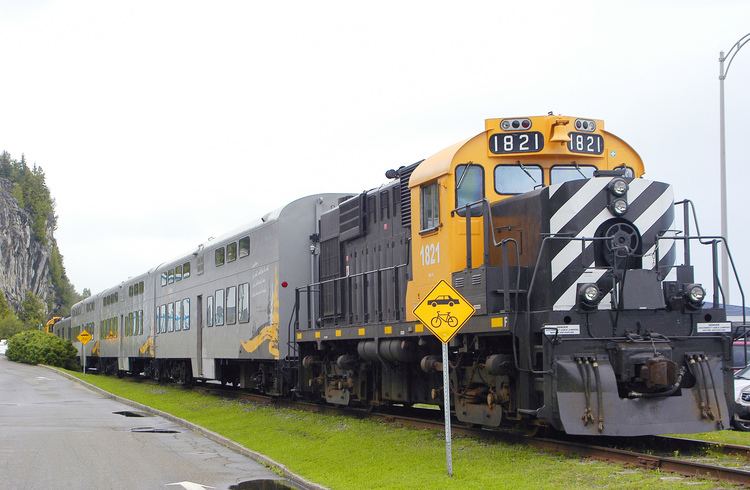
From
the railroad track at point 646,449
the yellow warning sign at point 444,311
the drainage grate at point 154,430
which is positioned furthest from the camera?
the drainage grate at point 154,430

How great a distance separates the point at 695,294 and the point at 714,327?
0.49 meters

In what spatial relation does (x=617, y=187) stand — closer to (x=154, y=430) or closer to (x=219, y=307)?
(x=154, y=430)

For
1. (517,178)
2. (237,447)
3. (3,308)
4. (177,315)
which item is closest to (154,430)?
(237,447)

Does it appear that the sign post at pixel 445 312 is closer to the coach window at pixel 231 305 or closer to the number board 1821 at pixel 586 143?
the number board 1821 at pixel 586 143

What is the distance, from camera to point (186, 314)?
27.2 meters

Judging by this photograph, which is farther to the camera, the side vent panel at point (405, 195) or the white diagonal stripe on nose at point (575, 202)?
the side vent panel at point (405, 195)

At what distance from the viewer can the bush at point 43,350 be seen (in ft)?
191

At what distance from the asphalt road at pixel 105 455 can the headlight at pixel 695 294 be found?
5.72m

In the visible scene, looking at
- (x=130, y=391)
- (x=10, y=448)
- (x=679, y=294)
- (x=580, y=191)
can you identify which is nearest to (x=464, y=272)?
(x=580, y=191)

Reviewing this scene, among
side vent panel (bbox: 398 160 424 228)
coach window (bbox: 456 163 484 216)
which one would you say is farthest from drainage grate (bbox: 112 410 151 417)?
coach window (bbox: 456 163 484 216)

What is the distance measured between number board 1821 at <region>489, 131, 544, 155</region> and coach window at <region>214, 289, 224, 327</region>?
12853 millimetres

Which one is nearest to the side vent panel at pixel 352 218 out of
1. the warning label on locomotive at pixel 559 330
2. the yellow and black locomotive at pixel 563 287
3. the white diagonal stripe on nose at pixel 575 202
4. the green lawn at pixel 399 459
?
the yellow and black locomotive at pixel 563 287

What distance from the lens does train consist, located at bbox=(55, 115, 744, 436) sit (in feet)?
34.1

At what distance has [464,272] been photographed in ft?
38.8
